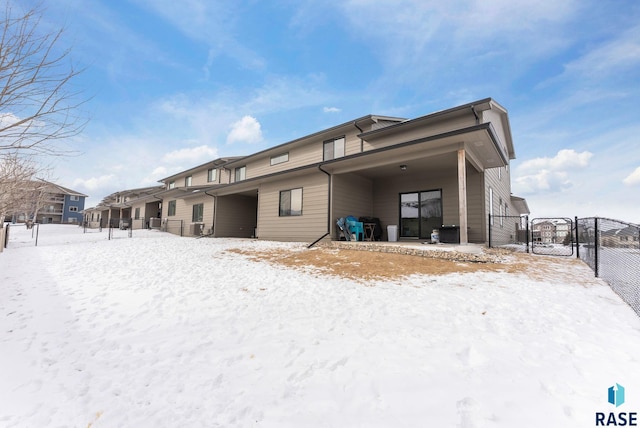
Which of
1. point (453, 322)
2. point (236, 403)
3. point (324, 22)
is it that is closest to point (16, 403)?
point (236, 403)

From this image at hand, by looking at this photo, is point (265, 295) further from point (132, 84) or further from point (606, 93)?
point (606, 93)

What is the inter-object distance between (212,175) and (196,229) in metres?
5.11

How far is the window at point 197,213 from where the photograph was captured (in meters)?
18.6

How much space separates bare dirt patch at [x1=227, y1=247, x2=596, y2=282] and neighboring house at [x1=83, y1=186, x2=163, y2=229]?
55.8 ft

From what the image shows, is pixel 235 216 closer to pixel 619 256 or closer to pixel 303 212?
pixel 303 212

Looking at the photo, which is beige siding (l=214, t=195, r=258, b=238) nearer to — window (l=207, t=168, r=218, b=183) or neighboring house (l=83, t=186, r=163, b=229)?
window (l=207, t=168, r=218, b=183)

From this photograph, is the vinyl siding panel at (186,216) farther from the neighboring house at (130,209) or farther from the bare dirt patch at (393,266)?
the bare dirt patch at (393,266)

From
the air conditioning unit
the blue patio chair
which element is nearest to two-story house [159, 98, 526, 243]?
the blue patio chair

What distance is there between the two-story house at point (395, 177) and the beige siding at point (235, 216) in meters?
1.69

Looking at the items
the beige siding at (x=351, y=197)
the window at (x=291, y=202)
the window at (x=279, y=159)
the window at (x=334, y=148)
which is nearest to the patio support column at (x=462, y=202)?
the beige siding at (x=351, y=197)

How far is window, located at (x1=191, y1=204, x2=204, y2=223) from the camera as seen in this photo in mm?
18562

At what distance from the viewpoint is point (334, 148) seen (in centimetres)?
1350

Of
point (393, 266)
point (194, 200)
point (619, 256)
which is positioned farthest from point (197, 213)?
point (619, 256)

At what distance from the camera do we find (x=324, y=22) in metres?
10.4
